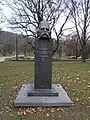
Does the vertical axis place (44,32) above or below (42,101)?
above

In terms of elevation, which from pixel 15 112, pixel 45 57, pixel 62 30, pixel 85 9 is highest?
pixel 85 9

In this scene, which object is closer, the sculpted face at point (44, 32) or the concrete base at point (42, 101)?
the concrete base at point (42, 101)

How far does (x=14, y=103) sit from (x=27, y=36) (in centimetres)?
2624

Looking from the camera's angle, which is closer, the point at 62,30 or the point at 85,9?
the point at 85,9

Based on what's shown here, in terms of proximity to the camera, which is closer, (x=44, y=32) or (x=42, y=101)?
(x=42, y=101)

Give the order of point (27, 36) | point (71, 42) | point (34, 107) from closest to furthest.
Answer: point (34, 107) < point (27, 36) < point (71, 42)

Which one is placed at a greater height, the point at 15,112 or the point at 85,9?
the point at 85,9

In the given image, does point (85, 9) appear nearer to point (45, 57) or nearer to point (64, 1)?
point (64, 1)

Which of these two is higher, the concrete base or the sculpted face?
the sculpted face

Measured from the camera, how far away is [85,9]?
31.2 metres

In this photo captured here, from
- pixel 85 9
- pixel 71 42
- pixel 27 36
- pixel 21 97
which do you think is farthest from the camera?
pixel 71 42

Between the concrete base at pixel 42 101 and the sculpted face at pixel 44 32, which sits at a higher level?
the sculpted face at pixel 44 32

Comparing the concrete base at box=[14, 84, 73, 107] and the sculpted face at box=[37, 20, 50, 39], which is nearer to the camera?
the concrete base at box=[14, 84, 73, 107]

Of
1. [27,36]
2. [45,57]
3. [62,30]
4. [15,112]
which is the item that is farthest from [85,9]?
[15,112]
